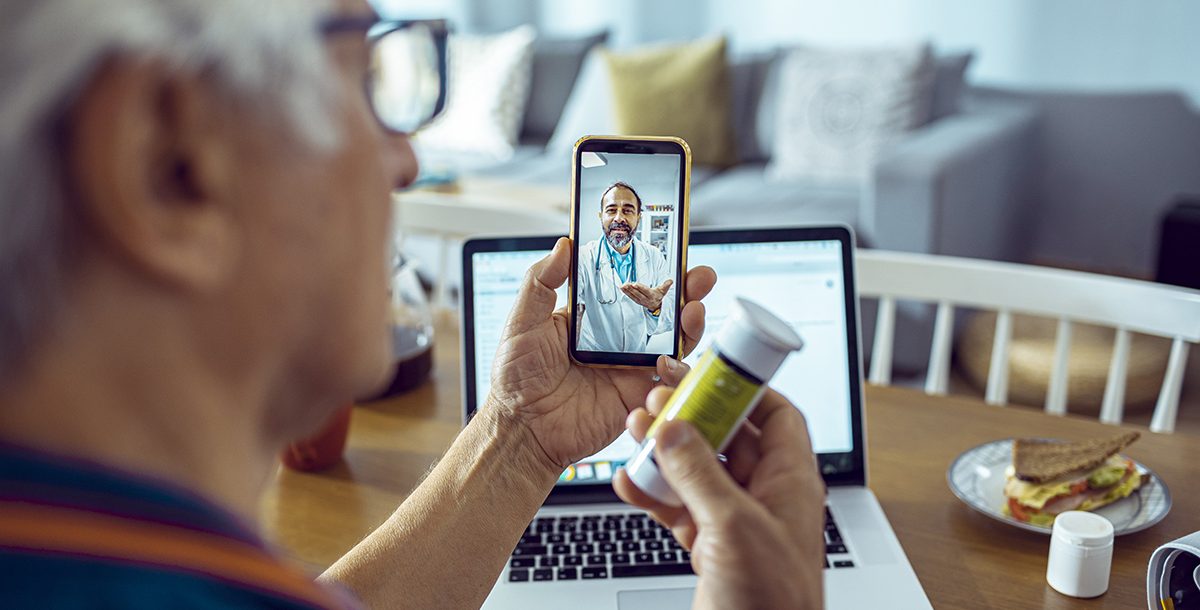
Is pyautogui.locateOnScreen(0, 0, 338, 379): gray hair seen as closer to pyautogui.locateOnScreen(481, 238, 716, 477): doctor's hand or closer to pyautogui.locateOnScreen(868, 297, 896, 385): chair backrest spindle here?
pyautogui.locateOnScreen(481, 238, 716, 477): doctor's hand

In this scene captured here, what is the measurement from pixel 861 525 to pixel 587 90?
294cm

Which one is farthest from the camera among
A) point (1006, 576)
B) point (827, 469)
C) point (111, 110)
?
point (827, 469)

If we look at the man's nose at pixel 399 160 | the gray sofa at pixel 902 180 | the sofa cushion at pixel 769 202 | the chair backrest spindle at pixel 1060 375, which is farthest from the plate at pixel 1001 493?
the sofa cushion at pixel 769 202

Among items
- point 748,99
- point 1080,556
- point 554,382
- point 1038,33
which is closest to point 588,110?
point 748,99

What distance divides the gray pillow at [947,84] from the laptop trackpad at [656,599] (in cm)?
265

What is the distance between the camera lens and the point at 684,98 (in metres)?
3.41

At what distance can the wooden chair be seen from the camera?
1250 millimetres

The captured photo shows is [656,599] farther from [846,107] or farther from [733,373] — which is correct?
[846,107]

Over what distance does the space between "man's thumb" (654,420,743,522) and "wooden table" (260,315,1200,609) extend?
39cm

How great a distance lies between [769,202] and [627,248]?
2.21 metres

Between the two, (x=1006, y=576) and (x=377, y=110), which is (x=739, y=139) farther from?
(x=377, y=110)

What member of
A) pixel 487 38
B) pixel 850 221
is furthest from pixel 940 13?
pixel 487 38

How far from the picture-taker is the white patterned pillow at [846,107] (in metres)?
3.12

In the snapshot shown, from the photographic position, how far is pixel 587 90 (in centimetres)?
375
